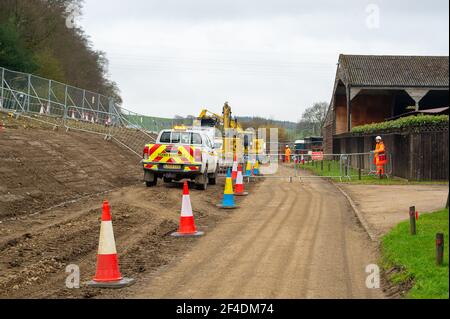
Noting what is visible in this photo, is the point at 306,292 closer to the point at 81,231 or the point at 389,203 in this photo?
the point at 81,231

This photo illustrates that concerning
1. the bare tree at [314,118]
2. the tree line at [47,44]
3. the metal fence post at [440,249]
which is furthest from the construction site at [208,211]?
the bare tree at [314,118]

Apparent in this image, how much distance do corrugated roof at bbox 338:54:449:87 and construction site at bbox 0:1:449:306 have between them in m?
0.09

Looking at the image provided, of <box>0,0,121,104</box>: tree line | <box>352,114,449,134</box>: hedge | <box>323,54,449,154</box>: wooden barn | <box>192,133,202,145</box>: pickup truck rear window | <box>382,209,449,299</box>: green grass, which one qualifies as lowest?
<box>382,209,449,299</box>: green grass

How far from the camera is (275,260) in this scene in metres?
9.39

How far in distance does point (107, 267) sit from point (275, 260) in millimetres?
2564

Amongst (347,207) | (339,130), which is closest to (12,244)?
(347,207)

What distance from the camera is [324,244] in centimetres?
1087

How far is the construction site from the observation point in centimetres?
795

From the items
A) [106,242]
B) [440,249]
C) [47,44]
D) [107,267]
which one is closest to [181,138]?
[106,242]

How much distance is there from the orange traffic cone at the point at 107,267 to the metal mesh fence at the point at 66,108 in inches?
751

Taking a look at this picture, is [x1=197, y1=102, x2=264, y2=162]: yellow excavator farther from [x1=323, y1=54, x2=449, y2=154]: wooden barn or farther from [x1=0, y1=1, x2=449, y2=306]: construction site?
[x1=323, y1=54, x2=449, y2=154]: wooden barn

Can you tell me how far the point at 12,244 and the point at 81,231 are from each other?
146 centimetres

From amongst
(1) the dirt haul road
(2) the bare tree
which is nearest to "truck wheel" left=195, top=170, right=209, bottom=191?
(1) the dirt haul road

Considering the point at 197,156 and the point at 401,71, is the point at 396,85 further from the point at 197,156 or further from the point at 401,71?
the point at 197,156
